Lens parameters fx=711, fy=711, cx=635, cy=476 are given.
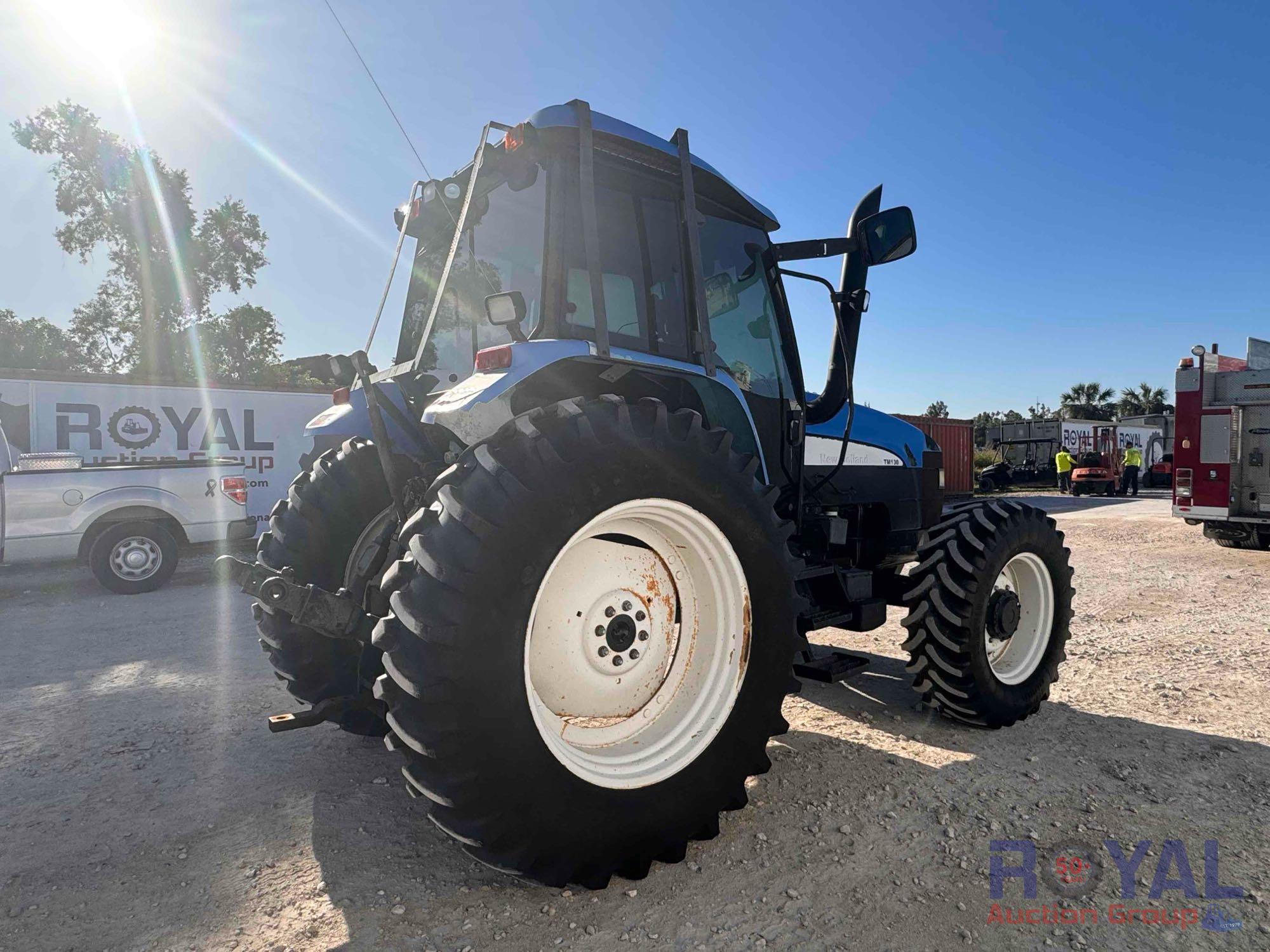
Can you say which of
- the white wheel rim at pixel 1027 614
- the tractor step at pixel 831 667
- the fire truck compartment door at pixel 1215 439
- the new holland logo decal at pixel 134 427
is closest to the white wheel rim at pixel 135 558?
the new holland logo decal at pixel 134 427

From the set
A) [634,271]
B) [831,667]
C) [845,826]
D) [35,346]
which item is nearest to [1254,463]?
[831,667]

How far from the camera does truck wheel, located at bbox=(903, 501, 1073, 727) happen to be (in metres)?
3.53

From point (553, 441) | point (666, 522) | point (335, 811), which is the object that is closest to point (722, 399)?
point (666, 522)

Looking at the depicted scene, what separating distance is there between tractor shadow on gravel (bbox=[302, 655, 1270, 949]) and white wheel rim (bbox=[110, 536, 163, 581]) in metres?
6.91

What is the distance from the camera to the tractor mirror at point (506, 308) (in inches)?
90.4

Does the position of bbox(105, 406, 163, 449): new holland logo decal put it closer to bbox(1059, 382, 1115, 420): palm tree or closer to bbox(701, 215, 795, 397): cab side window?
bbox(701, 215, 795, 397): cab side window

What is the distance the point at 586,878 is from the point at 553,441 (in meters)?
1.30

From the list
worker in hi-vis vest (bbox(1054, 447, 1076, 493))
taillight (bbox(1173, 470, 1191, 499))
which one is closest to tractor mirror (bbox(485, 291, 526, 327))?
taillight (bbox(1173, 470, 1191, 499))

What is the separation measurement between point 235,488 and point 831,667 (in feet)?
28.6

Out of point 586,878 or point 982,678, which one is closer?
point 586,878

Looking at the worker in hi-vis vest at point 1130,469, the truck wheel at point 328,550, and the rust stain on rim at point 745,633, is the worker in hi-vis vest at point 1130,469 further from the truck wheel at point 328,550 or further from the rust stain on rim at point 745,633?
the truck wheel at point 328,550

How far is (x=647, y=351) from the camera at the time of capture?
2.95 m

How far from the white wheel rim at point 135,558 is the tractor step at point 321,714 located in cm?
739

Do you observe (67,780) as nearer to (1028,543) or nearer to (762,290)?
(762,290)
